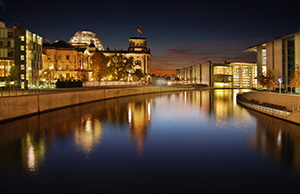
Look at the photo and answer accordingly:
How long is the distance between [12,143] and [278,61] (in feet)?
172

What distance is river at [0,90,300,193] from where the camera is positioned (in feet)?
40.1

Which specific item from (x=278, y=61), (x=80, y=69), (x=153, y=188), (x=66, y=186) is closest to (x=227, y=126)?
(x=153, y=188)

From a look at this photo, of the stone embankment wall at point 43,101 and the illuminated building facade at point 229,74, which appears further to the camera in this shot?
the illuminated building facade at point 229,74

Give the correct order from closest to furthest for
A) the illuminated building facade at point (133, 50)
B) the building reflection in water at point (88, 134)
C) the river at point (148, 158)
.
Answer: the river at point (148, 158)
the building reflection in water at point (88, 134)
the illuminated building facade at point (133, 50)

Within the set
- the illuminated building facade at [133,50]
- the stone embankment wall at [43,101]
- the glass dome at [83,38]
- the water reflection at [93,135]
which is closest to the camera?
the water reflection at [93,135]

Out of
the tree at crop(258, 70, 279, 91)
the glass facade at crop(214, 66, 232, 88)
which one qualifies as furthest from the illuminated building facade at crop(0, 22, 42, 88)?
the glass facade at crop(214, 66, 232, 88)

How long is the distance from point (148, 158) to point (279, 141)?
1183 cm

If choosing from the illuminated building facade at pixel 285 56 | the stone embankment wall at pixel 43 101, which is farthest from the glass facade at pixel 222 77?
the stone embankment wall at pixel 43 101

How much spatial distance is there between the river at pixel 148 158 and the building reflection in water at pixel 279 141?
2.2 inches

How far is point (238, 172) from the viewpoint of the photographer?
14.0m

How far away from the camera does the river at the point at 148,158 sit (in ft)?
40.1

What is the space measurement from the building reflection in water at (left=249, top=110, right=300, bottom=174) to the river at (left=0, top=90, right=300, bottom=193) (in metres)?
0.06

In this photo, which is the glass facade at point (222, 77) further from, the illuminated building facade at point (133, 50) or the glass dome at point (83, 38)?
the glass dome at point (83, 38)

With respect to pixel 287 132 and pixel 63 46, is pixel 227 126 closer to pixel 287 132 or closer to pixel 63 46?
pixel 287 132
